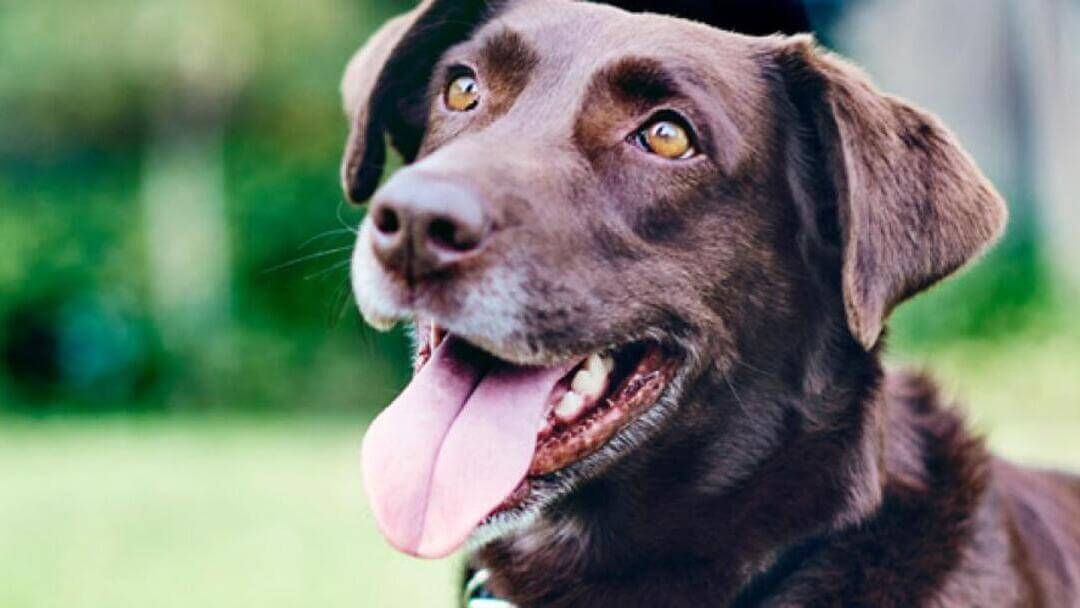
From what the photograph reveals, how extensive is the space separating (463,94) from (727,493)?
106 centimetres

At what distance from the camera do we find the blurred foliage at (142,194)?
1450 centimetres

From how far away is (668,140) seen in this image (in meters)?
3.00

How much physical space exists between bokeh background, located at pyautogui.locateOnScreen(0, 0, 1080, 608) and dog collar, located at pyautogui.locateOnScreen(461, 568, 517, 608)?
5741 millimetres

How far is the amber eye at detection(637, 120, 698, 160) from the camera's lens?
118 inches

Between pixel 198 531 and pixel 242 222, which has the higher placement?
pixel 198 531

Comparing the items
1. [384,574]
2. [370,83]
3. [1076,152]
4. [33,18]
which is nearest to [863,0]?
[1076,152]

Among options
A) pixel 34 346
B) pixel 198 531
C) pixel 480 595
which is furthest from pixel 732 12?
pixel 34 346

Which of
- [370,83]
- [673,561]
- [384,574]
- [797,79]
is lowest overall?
[384,574]

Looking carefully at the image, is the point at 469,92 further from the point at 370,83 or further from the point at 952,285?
the point at 952,285

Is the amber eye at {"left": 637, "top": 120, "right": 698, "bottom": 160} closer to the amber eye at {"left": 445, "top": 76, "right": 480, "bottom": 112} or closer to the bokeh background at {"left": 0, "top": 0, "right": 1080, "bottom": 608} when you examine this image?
the amber eye at {"left": 445, "top": 76, "right": 480, "bottom": 112}

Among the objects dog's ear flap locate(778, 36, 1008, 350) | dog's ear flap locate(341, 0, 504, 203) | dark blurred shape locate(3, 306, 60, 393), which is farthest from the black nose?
dark blurred shape locate(3, 306, 60, 393)

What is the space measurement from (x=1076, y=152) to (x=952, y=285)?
239cm

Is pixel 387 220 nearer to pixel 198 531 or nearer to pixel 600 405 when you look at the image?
pixel 600 405

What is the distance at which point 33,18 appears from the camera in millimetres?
14750
